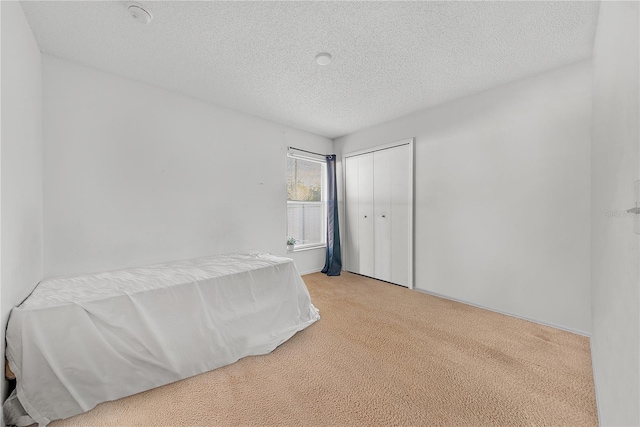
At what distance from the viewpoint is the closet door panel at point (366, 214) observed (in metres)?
4.18

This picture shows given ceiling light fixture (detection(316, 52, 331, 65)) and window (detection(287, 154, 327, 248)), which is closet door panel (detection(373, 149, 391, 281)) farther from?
ceiling light fixture (detection(316, 52, 331, 65))

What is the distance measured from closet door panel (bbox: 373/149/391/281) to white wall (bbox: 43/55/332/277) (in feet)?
5.52

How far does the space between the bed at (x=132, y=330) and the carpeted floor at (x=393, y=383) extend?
0.37ft

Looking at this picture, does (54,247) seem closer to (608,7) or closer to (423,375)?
(423,375)

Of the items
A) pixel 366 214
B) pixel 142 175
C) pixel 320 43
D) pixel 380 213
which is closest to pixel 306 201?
pixel 366 214

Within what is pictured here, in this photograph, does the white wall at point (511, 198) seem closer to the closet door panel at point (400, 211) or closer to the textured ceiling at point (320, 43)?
the closet door panel at point (400, 211)

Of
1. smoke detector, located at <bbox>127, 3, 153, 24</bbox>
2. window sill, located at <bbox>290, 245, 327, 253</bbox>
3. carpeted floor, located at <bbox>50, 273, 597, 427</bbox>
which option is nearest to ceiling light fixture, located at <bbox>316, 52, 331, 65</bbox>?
smoke detector, located at <bbox>127, 3, 153, 24</bbox>

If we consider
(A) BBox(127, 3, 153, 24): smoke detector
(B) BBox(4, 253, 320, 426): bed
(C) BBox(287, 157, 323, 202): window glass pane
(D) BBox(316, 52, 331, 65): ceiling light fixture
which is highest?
(A) BBox(127, 3, 153, 24): smoke detector

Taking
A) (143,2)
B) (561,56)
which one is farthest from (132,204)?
(561,56)

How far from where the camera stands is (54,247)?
223 centimetres

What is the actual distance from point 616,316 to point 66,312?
2.81 metres

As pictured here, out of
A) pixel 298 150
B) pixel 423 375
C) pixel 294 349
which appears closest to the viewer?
pixel 423 375

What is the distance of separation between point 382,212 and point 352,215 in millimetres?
666

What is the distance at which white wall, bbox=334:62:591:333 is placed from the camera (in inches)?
91.0
